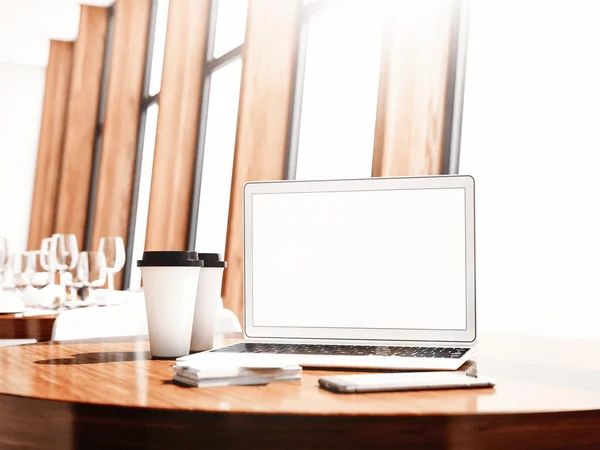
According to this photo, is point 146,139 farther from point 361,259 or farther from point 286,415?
point 286,415

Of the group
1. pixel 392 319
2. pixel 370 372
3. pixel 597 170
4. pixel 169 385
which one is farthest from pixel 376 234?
pixel 597 170

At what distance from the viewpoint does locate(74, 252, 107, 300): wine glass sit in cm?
232

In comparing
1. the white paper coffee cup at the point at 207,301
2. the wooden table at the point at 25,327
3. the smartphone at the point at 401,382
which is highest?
the white paper coffee cup at the point at 207,301

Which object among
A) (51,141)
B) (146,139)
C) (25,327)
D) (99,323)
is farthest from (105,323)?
(51,141)

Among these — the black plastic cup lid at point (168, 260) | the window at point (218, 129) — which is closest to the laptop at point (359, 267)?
the black plastic cup lid at point (168, 260)

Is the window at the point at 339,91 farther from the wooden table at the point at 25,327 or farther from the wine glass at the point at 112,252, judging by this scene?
the wooden table at the point at 25,327

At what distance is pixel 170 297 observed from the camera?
3.51 ft

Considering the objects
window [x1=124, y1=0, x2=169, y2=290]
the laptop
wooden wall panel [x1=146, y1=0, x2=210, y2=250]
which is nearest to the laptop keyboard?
the laptop

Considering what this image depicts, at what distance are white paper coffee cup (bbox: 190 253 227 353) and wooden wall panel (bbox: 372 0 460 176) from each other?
1.35 m

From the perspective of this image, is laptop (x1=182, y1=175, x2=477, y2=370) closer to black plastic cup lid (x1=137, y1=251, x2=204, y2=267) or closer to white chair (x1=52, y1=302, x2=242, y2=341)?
black plastic cup lid (x1=137, y1=251, x2=204, y2=267)

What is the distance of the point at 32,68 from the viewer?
8484 millimetres

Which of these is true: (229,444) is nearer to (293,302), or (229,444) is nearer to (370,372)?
(370,372)

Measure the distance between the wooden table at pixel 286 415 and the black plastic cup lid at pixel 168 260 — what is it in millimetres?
198

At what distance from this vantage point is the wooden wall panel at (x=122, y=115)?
6.01 meters
